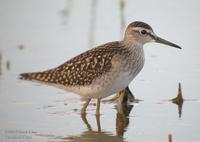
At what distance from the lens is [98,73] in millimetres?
11133

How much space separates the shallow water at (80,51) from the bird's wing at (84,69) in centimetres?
54

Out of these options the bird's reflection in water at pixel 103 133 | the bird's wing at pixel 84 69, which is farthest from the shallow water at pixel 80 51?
the bird's wing at pixel 84 69

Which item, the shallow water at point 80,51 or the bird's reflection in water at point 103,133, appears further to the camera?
the shallow water at point 80,51

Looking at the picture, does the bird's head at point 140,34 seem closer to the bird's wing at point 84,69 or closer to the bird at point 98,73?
the bird at point 98,73

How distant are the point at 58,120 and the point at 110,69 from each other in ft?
3.80

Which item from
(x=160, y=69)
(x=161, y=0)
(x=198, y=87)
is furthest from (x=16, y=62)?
(x=161, y=0)

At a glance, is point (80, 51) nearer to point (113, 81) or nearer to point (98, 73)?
point (98, 73)

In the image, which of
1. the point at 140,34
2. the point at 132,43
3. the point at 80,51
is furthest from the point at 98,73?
the point at 80,51

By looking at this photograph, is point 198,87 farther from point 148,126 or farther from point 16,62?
point 16,62

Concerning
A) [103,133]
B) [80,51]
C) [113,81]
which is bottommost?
[103,133]

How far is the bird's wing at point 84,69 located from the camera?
11.2 metres

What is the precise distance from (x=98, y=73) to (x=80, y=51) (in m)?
3.73

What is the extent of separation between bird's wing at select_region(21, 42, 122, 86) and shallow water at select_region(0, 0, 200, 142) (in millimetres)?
545

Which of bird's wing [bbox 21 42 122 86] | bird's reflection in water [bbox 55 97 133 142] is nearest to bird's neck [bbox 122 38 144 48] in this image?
bird's wing [bbox 21 42 122 86]
